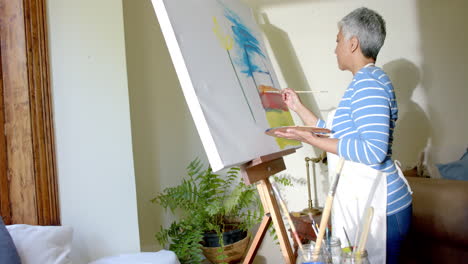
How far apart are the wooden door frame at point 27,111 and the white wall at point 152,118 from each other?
1.99 feet

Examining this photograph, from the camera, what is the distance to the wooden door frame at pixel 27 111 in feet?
5.29

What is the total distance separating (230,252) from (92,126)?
3.50 feet

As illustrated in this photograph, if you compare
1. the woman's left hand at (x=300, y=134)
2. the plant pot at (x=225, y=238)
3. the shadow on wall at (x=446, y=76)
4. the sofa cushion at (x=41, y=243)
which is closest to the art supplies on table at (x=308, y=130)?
the woman's left hand at (x=300, y=134)

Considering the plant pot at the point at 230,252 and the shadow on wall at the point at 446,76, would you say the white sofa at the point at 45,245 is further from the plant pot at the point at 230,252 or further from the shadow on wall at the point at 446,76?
the shadow on wall at the point at 446,76

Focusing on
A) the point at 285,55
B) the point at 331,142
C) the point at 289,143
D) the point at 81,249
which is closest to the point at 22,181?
the point at 81,249

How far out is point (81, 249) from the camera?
173 cm

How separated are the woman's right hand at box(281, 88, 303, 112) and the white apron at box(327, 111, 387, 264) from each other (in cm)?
39

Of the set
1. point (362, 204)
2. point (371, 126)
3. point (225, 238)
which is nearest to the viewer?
point (371, 126)

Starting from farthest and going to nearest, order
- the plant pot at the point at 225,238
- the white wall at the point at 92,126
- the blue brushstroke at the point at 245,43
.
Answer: the plant pot at the point at 225,238 < the white wall at the point at 92,126 < the blue brushstroke at the point at 245,43

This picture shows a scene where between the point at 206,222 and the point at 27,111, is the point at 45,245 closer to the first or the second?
the point at 27,111

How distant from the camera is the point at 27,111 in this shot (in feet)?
5.30

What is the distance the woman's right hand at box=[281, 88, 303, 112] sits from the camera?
1731mm

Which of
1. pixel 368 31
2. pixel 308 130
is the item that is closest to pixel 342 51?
pixel 368 31

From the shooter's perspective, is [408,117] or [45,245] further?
[408,117]
